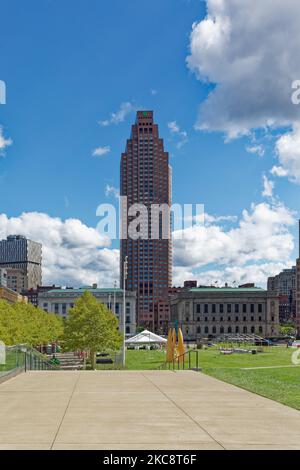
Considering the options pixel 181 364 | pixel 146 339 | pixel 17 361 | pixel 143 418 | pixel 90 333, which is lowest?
pixel 146 339

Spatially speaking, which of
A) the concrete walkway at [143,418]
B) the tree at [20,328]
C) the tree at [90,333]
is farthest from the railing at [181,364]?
the tree at [20,328]

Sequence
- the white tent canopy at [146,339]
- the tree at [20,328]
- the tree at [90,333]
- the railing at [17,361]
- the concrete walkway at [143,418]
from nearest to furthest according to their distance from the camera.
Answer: the concrete walkway at [143,418] → the railing at [17,361] → the tree at [20,328] → the tree at [90,333] → the white tent canopy at [146,339]

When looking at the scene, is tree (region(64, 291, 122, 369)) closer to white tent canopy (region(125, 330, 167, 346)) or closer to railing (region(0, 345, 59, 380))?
white tent canopy (region(125, 330, 167, 346))

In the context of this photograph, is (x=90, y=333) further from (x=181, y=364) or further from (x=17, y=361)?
(x=17, y=361)

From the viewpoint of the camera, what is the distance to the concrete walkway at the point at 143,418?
11.8m

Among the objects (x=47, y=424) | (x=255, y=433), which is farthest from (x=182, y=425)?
(x=47, y=424)

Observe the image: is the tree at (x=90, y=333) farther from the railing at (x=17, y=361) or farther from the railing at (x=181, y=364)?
the railing at (x=17, y=361)

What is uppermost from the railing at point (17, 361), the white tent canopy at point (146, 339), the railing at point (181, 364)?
the railing at point (17, 361)

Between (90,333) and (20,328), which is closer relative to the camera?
(90,333)

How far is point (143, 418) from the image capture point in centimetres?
1495

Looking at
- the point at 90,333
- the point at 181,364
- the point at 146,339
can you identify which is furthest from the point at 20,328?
the point at 181,364
